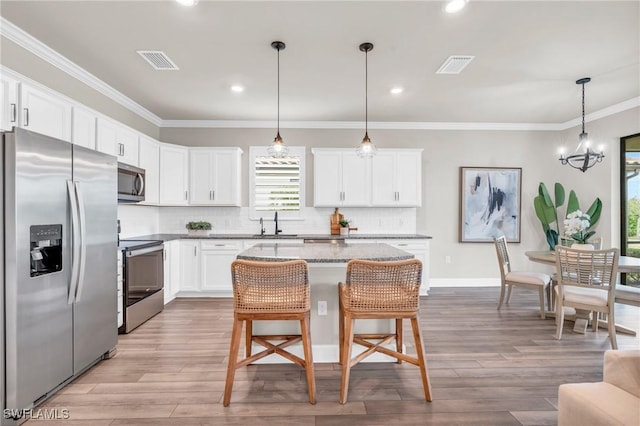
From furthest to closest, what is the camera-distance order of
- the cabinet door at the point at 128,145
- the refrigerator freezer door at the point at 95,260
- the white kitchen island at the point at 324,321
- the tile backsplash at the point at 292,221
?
the tile backsplash at the point at 292,221 → the cabinet door at the point at 128,145 → the white kitchen island at the point at 324,321 → the refrigerator freezer door at the point at 95,260

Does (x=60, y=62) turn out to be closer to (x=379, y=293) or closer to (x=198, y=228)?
(x=198, y=228)

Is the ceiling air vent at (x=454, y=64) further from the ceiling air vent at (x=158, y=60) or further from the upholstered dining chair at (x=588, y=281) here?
the ceiling air vent at (x=158, y=60)

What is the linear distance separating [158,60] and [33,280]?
2.31 metres

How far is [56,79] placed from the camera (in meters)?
3.32

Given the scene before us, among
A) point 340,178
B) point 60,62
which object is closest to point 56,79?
point 60,62

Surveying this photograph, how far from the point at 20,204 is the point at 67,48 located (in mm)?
1915

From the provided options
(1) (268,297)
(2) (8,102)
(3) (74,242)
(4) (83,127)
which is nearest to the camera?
(1) (268,297)

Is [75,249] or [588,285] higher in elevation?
[75,249]

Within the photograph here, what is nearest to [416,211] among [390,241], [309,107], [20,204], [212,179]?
[390,241]

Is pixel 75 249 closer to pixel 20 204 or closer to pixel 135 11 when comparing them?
pixel 20 204

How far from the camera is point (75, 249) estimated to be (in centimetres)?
239

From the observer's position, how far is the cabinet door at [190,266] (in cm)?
488

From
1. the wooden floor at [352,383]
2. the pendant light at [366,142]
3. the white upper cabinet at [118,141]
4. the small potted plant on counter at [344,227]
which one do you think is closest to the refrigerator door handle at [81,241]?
the wooden floor at [352,383]

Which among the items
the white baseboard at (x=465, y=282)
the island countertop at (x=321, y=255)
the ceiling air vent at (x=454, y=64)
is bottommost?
the white baseboard at (x=465, y=282)
